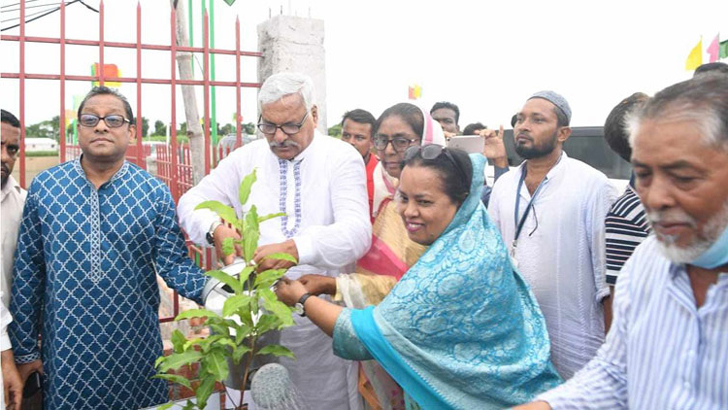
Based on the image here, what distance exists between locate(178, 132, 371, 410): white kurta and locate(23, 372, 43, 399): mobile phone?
0.92m

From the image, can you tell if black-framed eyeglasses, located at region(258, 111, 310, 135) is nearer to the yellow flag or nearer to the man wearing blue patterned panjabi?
the man wearing blue patterned panjabi

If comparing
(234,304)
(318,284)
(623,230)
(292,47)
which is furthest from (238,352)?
(292,47)

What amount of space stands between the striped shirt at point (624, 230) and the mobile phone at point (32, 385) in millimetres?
2537

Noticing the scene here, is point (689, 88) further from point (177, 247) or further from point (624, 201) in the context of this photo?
point (177, 247)

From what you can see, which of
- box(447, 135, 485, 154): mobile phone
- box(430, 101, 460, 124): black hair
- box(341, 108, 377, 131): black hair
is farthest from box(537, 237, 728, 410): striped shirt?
box(430, 101, 460, 124): black hair

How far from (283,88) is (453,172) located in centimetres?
89

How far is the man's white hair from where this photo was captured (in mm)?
2512

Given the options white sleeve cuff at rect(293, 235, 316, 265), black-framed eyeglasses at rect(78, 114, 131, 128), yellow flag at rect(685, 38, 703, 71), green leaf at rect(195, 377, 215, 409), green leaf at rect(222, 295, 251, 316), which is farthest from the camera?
yellow flag at rect(685, 38, 703, 71)

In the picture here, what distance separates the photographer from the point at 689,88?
3.89 ft

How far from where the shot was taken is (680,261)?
4.04 feet

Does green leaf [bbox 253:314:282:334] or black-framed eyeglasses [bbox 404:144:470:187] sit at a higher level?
black-framed eyeglasses [bbox 404:144:470:187]

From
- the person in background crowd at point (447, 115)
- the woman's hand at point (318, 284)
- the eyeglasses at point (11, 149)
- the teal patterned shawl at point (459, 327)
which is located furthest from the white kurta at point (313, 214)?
the person in background crowd at point (447, 115)

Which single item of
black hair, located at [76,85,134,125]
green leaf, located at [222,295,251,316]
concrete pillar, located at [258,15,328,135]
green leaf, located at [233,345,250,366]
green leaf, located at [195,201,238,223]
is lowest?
green leaf, located at [233,345,250,366]

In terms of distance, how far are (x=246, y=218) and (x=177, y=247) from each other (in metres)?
0.82
